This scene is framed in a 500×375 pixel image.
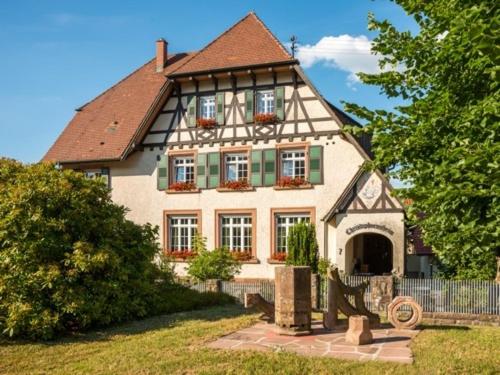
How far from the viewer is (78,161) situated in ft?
75.9

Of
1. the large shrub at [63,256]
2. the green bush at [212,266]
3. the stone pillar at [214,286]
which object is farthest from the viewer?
the green bush at [212,266]

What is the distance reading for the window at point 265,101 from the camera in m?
21.1

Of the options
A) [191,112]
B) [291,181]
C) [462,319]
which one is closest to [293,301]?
[462,319]

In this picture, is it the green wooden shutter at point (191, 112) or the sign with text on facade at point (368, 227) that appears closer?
the sign with text on facade at point (368, 227)

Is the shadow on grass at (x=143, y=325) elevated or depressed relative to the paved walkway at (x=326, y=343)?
depressed

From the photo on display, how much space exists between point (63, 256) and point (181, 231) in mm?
11128

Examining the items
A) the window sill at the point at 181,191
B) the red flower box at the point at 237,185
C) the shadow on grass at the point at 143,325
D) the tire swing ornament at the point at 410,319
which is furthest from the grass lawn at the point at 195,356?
the window sill at the point at 181,191

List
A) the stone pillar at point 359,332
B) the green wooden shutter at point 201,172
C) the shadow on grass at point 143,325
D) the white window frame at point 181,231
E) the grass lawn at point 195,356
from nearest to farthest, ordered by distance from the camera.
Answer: the grass lawn at point 195,356 < the stone pillar at point 359,332 < the shadow on grass at point 143,325 < the green wooden shutter at point 201,172 < the white window frame at point 181,231

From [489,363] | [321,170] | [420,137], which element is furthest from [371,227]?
[420,137]

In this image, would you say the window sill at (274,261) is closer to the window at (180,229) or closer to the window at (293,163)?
the window at (293,163)

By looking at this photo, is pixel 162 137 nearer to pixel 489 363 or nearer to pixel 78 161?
pixel 78 161

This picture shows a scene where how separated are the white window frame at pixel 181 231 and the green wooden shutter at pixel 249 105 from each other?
4535mm

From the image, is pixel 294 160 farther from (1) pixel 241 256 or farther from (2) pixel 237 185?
(1) pixel 241 256

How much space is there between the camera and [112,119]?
24281mm
